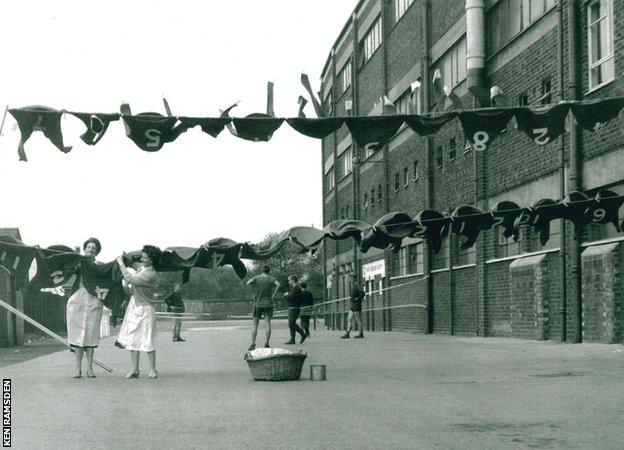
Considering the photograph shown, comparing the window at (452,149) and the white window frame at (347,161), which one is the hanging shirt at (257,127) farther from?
the white window frame at (347,161)

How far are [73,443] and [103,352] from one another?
15422 millimetres

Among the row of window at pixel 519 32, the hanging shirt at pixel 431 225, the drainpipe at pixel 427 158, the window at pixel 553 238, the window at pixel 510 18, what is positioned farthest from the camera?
the drainpipe at pixel 427 158

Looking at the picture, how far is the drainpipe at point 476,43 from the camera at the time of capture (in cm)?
2623

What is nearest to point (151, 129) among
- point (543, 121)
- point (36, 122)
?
point (36, 122)

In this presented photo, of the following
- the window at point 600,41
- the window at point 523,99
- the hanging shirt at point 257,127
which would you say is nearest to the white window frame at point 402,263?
the window at point 523,99

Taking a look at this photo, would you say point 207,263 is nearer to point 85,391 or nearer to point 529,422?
point 85,391

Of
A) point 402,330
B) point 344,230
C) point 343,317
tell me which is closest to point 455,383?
point 344,230

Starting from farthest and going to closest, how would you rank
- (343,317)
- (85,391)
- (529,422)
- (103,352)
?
(343,317) < (103,352) < (85,391) < (529,422)

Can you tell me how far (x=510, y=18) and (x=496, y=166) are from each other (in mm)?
3584

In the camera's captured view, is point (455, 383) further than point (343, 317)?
No

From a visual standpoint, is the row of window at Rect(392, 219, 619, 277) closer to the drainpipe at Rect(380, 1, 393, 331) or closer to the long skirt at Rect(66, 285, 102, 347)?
the drainpipe at Rect(380, 1, 393, 331)

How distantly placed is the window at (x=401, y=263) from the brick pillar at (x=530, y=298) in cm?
1248

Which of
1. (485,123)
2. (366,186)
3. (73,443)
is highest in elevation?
(366,186)

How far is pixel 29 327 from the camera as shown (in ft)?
114
